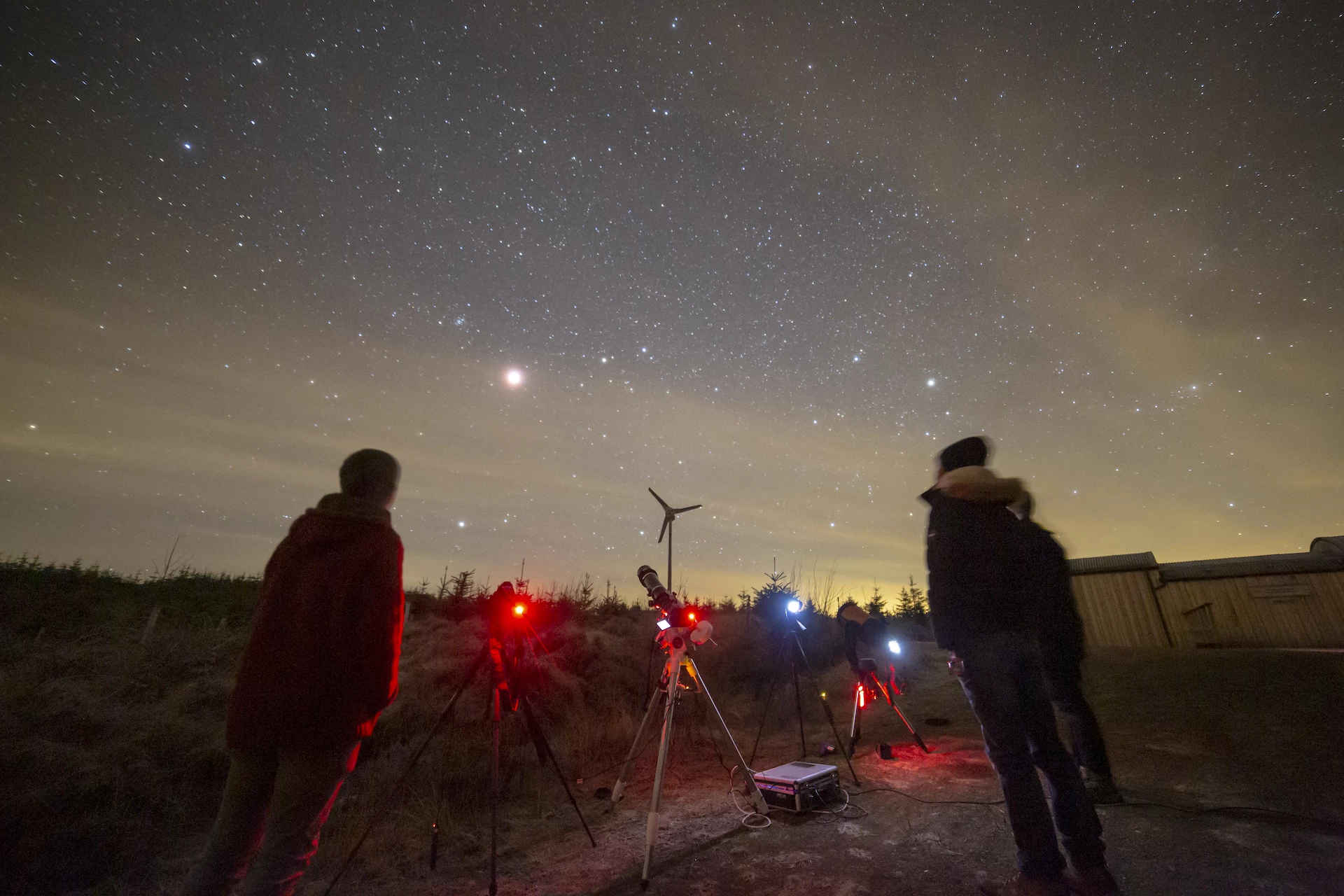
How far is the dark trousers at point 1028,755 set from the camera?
2.33m

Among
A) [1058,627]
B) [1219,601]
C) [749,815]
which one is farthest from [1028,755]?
[1219,601]

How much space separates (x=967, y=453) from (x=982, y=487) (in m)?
0.44

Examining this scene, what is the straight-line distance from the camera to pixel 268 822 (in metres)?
1.91

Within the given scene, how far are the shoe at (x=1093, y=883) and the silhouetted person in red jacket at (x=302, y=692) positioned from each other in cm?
329

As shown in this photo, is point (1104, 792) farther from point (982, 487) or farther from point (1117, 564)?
Result: point (1117, 564)

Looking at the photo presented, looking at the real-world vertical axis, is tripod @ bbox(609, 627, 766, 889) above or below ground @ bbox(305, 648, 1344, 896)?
above

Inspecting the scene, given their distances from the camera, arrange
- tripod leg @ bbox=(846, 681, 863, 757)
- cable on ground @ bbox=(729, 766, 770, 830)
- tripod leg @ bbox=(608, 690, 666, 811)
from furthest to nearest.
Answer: tripod leg @ bbox=(846, 681, 863, 757)
tripod leg @ bbox=(608, 690, 666, 811)
cable on ground @ bbox=(729, 766, 770, 830)

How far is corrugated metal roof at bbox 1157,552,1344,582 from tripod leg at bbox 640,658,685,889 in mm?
17889

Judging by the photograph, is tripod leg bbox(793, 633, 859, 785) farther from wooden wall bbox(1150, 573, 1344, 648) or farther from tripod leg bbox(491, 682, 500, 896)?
wooden wall bbox(1150, 573, 1344, 648)

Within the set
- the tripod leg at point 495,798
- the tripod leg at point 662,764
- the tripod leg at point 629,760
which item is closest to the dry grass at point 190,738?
the tripod leg at point 629,760

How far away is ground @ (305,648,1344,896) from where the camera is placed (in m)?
2.87

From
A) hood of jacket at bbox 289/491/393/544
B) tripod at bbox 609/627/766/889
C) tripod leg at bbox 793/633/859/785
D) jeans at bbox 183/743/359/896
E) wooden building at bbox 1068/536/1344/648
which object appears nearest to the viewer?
jeans at bbox 183/743/359/896

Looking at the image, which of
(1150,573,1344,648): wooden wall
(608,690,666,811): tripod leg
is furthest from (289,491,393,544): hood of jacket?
(1150,573,1344,648): wooden wall

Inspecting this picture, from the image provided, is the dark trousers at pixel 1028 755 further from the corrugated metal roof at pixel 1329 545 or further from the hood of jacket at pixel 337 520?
the corrugated metal roof at pixel 1329 545
